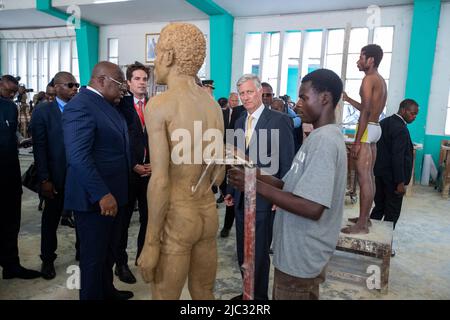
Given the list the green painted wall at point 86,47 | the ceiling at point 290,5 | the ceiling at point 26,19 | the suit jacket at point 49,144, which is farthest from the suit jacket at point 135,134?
the ceiling at point 26,19

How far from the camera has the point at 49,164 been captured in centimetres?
319

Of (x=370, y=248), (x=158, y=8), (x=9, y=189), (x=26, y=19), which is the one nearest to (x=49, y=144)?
(x=9, y=189)

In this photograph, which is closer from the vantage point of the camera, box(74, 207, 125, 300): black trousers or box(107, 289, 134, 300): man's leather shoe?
box(74, 207, 125, 300): black trousers

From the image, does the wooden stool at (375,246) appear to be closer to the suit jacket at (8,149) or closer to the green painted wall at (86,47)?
the suit jacket at (8,149)

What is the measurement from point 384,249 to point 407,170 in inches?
54.6

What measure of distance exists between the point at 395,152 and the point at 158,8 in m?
8.27

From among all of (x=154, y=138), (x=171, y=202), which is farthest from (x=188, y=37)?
(x=171, y=202)

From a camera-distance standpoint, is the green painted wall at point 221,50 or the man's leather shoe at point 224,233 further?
the green painted wall at point 221,50

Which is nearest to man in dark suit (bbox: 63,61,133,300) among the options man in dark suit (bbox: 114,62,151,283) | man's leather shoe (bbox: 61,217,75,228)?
man in dark suit (bbox: 114,62,151,283)

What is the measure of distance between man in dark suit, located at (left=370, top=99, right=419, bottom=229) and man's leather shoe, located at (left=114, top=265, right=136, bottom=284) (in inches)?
120

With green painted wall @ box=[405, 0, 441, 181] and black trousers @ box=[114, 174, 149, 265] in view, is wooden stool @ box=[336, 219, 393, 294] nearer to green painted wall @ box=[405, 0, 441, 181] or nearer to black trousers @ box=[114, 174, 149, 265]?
black trousers @ box=[114, 174, 149, 265]

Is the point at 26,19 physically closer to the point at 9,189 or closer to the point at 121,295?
the point at 9,189

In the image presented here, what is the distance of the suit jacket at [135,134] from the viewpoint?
3.02 metres

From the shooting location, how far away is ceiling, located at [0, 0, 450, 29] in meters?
8.53
